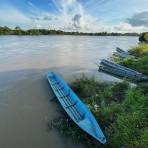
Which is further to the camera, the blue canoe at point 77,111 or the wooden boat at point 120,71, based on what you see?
the wooden boat at point 120,71

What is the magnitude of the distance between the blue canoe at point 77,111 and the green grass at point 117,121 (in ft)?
1.03

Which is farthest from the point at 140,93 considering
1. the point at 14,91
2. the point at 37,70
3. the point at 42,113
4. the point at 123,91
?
the point at 37,70

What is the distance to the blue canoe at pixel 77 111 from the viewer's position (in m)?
5.03

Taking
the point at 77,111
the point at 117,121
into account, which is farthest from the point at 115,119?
the point at 77,111

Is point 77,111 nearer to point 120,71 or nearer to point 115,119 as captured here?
point 115,119

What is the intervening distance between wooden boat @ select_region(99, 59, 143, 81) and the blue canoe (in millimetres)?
4680

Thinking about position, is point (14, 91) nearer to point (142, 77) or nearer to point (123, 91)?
point (123, 91)

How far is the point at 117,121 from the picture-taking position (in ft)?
18.2

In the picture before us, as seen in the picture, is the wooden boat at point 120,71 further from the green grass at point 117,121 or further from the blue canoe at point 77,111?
the blue canoe at point 77,111

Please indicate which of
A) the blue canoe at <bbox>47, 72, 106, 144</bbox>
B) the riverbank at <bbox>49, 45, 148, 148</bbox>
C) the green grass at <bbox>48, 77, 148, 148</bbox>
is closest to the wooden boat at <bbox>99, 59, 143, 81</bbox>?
the riverbank at <bbox>49, 45, 148, 148</bbox>

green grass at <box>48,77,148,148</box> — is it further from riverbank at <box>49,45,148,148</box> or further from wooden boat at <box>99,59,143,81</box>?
wooden boat at <box>99,59,143,81</box>

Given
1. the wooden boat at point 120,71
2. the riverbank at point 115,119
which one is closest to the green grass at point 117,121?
the riverbank at point 115,119

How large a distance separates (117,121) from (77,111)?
154 cm

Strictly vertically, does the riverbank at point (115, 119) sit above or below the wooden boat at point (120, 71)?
above
